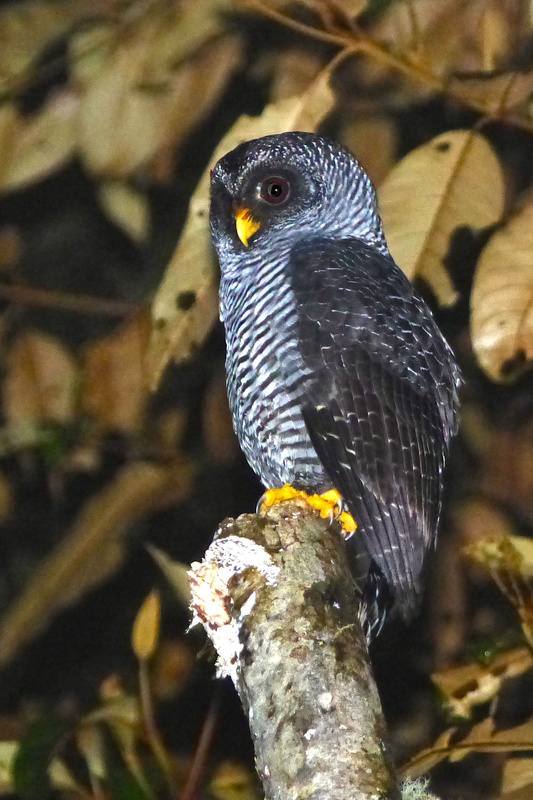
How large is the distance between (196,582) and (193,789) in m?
1.28

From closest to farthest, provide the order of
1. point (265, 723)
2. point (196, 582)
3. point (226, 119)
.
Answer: point (265, 723) < point (196, 582) < point (226, 119)

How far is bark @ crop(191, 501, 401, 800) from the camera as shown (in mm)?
1387

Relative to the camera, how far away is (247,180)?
2908 mm

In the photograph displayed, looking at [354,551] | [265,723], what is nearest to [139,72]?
[354,551]

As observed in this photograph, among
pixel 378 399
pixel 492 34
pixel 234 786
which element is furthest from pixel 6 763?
pixel 492 34

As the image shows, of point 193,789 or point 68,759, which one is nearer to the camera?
point 193,789

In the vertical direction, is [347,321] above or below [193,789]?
above

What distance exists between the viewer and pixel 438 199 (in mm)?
2529

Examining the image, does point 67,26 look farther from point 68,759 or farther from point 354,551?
point 68,759

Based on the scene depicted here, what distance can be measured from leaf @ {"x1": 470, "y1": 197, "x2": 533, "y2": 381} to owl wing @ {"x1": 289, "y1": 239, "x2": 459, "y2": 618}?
26 centimetres

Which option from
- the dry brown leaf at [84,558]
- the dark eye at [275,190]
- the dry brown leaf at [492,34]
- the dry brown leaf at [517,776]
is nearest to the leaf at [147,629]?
the dry brown leaf at [84,558]

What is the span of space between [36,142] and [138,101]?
311 mm

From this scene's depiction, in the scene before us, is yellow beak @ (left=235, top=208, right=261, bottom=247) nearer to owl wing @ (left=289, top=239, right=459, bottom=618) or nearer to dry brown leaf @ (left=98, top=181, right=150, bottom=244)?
owl wing @ (left=289, top=239, right=459, bottom=618)

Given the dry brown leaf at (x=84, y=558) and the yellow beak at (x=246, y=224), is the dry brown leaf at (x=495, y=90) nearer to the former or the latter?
the yellow beak at (x=246, y=224)
